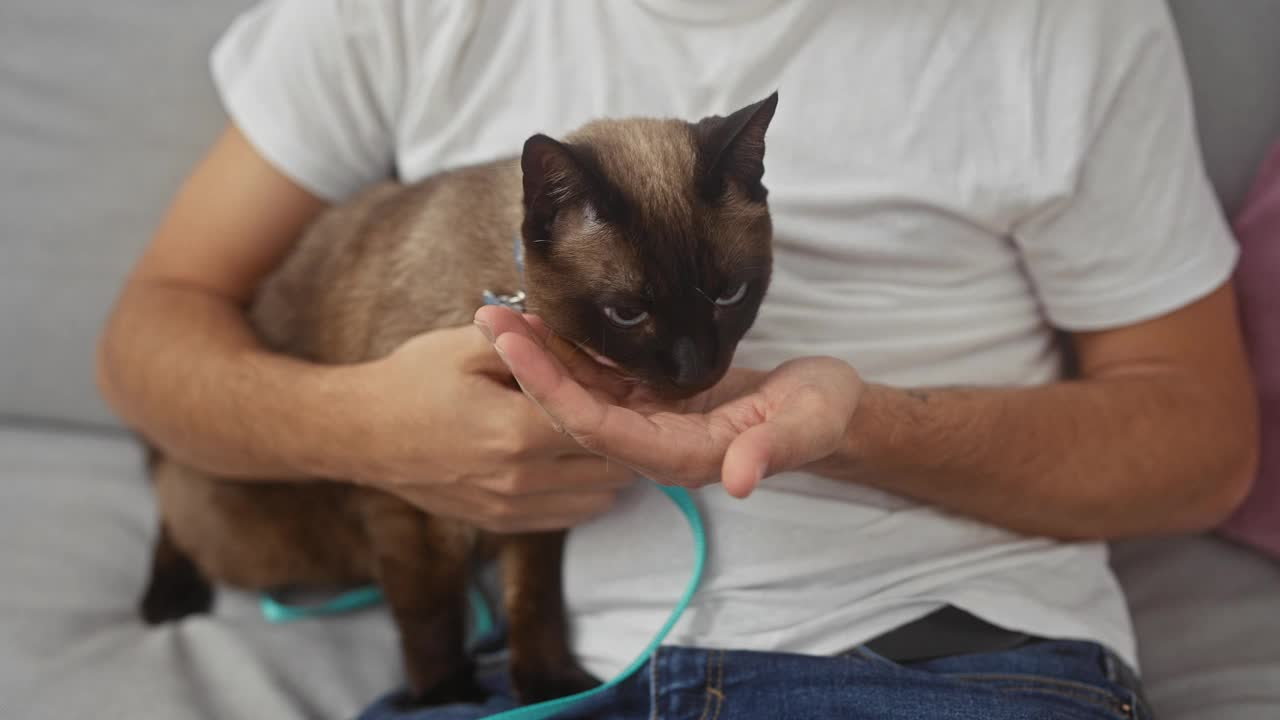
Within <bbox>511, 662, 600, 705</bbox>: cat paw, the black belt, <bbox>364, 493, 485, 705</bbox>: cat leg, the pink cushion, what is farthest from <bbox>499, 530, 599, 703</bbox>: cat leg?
the pink cushion

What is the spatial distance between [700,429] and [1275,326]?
47.4 inches

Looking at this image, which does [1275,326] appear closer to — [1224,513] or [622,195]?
[1224,513]

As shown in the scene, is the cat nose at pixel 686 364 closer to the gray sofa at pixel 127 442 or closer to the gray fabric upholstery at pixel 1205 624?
the gray sofa at pixel 127 442

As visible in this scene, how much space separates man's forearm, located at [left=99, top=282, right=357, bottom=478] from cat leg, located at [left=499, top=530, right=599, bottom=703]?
311 millimetres

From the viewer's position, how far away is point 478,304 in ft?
4.05

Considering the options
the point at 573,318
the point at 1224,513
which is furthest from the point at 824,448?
the point at 1224,513

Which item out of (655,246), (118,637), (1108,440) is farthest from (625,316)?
(118,637)

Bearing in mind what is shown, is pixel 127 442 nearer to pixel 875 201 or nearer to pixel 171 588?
pixel 171 588

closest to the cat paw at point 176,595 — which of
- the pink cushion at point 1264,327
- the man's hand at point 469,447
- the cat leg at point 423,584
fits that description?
the cat leg at point 423,584

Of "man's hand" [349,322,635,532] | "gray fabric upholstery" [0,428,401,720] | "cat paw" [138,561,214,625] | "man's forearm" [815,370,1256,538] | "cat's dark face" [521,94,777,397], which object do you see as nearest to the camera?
"cat's dark face" [521,94,777,397]

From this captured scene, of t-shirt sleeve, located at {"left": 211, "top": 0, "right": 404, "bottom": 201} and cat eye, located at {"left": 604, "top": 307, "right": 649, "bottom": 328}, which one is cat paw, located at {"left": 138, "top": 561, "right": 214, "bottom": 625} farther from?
cat eye, located at {"left": 604, "top": 307, "right": 649, "bottom": 328}

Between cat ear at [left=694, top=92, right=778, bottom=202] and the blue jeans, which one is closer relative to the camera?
cat ear at [left=694, top=92, right=778, bottom=202]

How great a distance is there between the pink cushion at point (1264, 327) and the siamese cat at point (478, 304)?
1.01 metres

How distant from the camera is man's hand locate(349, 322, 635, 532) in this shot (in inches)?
43.8
